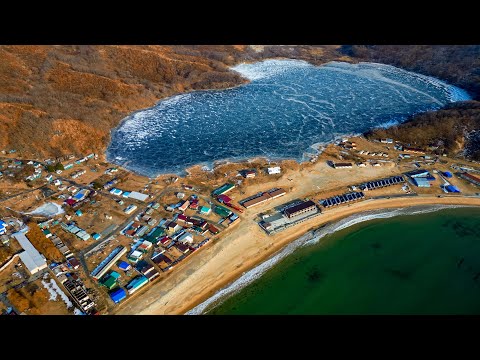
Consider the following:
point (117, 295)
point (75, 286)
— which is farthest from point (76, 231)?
point (117, 295)

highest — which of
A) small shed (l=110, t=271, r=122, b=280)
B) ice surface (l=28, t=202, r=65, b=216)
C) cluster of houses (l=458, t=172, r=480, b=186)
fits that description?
ice surface (l=28, t=202, r=65, b=216)

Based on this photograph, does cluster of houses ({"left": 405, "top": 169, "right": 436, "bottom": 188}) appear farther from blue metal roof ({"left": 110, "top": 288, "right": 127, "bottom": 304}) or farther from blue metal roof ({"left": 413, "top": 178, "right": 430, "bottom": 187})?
blue metal roof ({"left": 110, "top": 288, "right": 127, "bottom": 304})

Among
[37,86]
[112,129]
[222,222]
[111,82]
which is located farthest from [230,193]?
[37,86]

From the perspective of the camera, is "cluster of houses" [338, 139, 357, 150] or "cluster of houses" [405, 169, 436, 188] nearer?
"cluster of houses" [405, 169, 436, 188]

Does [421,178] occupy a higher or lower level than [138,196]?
lower

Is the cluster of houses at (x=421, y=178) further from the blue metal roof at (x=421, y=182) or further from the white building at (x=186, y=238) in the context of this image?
the white building at (x=186, y=238)

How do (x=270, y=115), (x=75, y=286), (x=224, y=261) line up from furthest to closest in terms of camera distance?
(x=270, y=115) < (x=224, y=261) < (x=75, y=286)

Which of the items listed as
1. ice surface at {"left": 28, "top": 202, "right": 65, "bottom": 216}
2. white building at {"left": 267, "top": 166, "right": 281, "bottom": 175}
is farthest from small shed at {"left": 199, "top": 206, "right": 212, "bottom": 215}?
ice surface at {"left": 28, "top": 202, "right": 65, "bottom": 216}

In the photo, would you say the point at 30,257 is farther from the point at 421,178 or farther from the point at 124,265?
the point at 421,178
